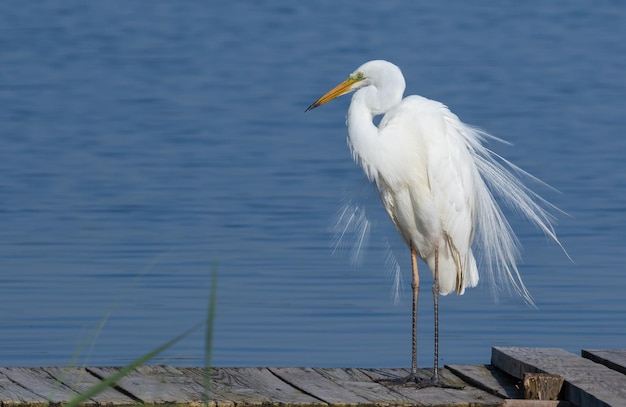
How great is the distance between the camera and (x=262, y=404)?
522 cm

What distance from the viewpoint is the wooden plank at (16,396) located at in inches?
204

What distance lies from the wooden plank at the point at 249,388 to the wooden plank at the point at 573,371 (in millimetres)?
867

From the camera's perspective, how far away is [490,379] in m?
5.76

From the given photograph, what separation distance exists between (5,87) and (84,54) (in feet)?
9.63

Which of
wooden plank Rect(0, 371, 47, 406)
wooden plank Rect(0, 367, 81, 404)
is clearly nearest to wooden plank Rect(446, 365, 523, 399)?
wooden plank Rect(0, 367, 81, 404)

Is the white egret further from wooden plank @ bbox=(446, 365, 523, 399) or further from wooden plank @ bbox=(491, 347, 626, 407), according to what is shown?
wooden plank @ bbox=(491, 347, 626, 407)

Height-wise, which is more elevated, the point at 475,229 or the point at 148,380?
the point at 475,229

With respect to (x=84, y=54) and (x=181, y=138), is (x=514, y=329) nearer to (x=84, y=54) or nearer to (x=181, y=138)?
(x=181, y=138)

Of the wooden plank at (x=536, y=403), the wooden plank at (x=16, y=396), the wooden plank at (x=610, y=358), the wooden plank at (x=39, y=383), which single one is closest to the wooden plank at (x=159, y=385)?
the wooden plank at (x=39, y=383)

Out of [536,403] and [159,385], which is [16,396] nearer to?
[159,385]

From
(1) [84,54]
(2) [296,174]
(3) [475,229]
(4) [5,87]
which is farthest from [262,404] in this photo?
(1) [84,54]

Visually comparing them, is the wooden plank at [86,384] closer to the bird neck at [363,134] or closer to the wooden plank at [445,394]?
the wooden plank at [445,394]

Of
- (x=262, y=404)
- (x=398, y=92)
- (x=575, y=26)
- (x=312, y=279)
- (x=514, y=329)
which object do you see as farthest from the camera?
(x=575, y=26)

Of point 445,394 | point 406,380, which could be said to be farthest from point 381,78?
point 445,394
